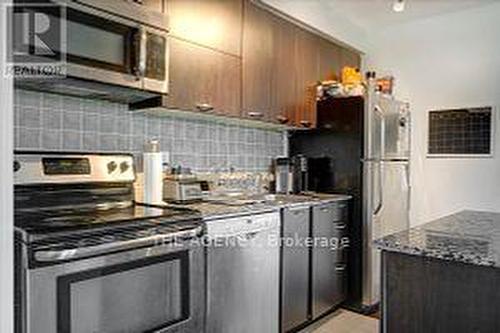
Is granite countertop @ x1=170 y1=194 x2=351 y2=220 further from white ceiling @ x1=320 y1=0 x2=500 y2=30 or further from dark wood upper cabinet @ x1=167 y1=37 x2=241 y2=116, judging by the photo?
white ceiling @ x1=320 y1=0 x2=500 y2=30

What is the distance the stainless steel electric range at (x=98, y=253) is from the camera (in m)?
1.29

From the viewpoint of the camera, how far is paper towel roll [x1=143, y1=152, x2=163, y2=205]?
208cm

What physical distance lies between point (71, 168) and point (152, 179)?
0.40 metres

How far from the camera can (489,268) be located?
48.7 inches

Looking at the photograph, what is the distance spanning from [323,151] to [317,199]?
22.6 inches

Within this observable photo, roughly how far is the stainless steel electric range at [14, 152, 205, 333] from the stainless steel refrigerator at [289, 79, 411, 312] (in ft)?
5.45

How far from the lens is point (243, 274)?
2.14 m

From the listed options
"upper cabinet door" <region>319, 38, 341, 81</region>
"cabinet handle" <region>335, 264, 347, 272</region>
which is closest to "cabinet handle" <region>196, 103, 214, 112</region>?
"upper cabinet door" <region>319, 38, 341, 81</region>

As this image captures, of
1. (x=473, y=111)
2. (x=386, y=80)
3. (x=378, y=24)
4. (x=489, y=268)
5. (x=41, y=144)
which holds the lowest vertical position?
(x=489, y=268)

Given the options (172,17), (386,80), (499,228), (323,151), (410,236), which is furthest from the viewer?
(386,80)

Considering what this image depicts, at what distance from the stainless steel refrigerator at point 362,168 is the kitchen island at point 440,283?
154 cm

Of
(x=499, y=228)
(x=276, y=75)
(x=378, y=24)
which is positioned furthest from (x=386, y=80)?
(x=499, y=228)

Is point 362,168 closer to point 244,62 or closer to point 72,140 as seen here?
point 244,62

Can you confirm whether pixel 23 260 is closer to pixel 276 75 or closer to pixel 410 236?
pixel 410 236
